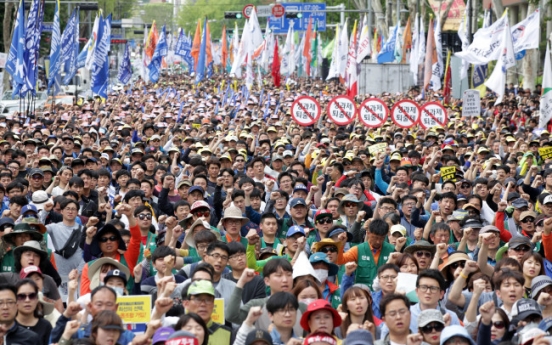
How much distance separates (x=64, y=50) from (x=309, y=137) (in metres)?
8.79

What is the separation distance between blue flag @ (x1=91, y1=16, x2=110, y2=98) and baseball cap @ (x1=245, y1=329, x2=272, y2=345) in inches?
847

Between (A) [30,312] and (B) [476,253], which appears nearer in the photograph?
(A) [30,312]

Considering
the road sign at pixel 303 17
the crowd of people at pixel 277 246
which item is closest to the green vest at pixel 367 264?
the crowd of people at pixel 277 246

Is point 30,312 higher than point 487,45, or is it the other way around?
point 487,45

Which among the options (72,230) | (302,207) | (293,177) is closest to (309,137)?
(293,177)

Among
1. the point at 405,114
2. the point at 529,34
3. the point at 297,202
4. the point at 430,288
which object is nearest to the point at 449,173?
the point at 297,202

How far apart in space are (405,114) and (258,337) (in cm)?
1441

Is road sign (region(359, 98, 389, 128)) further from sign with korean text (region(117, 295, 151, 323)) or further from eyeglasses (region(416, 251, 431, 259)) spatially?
sign with korean text (region(117, 295, 151, 323))

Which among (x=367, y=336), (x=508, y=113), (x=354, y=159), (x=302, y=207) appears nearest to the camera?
(x=367, y=336)

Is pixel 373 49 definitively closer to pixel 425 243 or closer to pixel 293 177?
pixel 293 177

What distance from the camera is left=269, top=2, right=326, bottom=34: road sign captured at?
47594 millimetres

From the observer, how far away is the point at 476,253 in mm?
10000

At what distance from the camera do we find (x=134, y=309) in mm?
7516

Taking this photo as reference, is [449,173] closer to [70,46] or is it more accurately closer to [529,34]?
[529,34]
